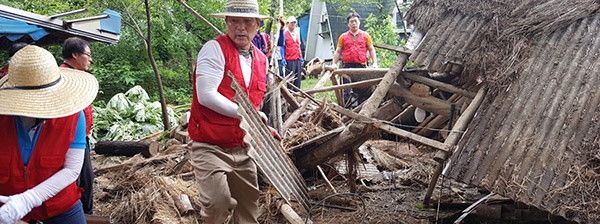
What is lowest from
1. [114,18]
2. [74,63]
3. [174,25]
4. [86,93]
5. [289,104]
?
[174,25]

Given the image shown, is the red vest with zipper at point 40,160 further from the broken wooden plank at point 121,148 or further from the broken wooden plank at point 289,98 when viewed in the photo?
the broken wooden plank at point 121,148

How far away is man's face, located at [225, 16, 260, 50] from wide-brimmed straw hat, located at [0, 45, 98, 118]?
1459mm

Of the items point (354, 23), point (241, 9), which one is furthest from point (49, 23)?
point (354, 23)

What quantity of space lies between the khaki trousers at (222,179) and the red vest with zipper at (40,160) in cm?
124

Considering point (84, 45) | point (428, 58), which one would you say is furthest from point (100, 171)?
point (428, 58)

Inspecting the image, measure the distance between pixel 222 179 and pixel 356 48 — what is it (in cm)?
701

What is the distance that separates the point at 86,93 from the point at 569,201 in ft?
11.0

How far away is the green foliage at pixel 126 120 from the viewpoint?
31.9ft

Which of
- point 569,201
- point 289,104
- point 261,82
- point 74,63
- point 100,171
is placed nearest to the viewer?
point 569,201

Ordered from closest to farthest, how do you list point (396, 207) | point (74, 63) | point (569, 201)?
point (569, 201) → point (74, 63) → point (396, 207)

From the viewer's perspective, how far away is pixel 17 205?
2.43m

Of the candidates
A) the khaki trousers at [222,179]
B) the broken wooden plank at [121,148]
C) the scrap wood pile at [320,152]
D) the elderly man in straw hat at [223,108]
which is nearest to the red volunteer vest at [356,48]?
the scrap wood pile at [320,152]

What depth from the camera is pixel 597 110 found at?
168 inches

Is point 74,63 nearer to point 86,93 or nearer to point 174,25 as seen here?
point 86,93
